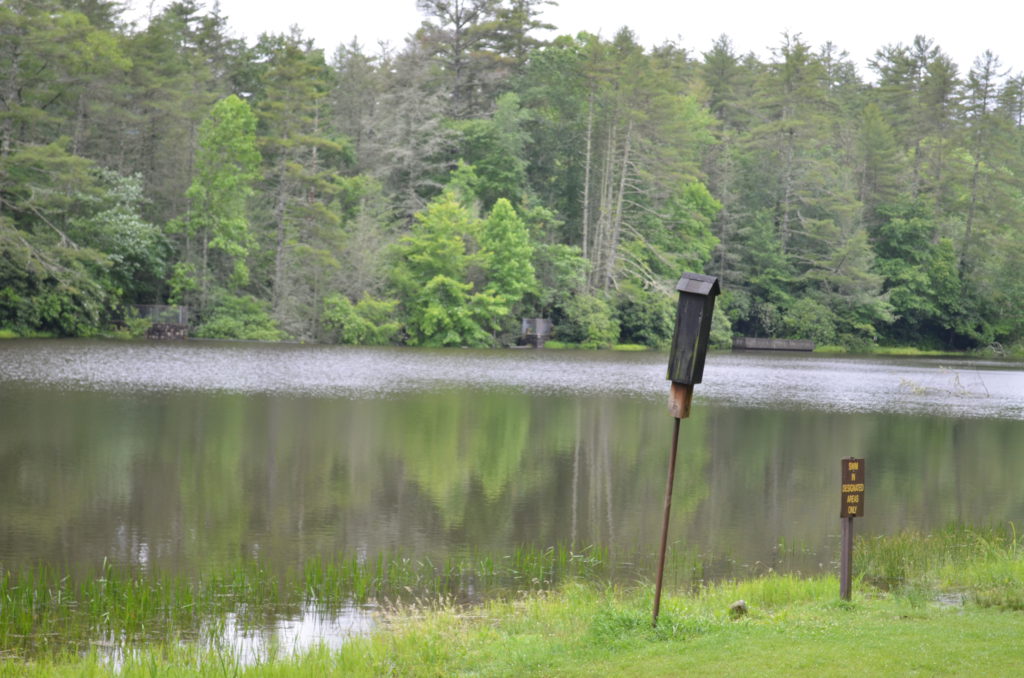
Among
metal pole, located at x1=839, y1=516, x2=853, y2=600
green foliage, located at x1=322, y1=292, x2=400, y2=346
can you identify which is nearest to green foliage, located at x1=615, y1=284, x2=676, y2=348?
green foliage, located at x1=322, y1=292, x2=400, y2=346

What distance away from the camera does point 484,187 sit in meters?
64.8

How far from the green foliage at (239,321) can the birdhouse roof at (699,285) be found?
1898 inches

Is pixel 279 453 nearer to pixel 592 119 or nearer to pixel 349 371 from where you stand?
pixel 349 371

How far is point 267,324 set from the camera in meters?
55.2

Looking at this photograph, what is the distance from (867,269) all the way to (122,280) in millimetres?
46761

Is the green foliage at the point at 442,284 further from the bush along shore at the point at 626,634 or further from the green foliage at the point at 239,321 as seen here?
the bush along shore at the point at 626,634

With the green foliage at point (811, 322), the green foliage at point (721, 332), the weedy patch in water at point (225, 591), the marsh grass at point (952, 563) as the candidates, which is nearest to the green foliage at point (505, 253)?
the green foliage at point (721, 332)

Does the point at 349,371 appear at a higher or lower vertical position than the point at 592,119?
lower

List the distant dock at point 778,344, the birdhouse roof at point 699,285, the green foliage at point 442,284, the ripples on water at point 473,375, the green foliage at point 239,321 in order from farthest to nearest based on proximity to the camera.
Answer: the distant dock at point 778,344 → the green foliage at point 442,284 → the green foliage at point 239,321 → the ripples on water at point 473,375 → the birdhouse roof at point 699,285

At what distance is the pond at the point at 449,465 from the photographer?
1340 centimetres

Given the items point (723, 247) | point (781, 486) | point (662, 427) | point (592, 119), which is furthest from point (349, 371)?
point (723, 247)

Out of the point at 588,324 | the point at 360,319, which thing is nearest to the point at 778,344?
the point at 588,324

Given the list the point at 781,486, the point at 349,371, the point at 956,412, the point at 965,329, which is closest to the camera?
the point at 781,486

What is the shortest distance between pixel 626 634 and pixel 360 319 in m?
48.3
